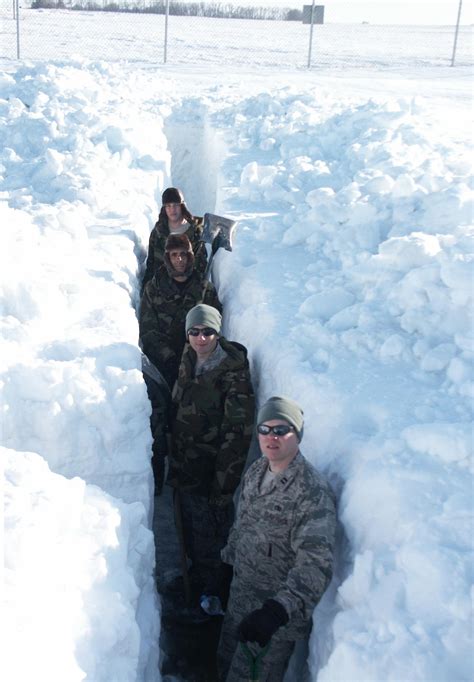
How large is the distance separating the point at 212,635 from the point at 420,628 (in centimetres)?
204

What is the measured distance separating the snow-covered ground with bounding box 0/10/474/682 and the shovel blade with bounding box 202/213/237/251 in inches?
4.7

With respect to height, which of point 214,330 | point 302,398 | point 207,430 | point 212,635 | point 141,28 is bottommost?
point 212,635

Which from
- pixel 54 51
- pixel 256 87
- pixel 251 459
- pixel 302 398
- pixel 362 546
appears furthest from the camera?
pixel 54 51

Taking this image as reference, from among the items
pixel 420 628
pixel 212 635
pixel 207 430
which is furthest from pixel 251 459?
pixel 420 628

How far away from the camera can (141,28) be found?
23.1 meters

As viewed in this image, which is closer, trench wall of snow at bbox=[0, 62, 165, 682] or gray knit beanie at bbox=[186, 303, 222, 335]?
trench wall of snow at bbox=[0, 62, 165, 682]

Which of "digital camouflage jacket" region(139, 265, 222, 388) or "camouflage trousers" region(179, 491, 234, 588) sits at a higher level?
"digital camouflage jacket" region(139, 265, 222, 388)

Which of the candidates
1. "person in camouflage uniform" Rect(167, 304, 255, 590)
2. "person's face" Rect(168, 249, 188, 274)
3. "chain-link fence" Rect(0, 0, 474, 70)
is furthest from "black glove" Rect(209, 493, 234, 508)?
"chain-link fence" Rect(0, 0, 474, 70)

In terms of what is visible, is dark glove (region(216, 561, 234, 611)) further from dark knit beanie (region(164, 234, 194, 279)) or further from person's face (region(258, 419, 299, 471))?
dark knit beanie (region(164, 234, 194, 279))

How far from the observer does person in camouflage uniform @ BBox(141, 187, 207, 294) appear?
566 centimetres

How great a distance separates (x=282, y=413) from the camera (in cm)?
303

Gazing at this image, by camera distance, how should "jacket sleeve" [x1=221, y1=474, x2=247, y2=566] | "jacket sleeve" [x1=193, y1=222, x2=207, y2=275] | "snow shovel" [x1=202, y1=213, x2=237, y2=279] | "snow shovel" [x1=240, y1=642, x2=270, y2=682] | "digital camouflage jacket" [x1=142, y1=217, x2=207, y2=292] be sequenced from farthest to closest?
"snow shovel" [x1=202, y1=213, x2=237, y2=279] → "digital camouflage jacket" [x1=142, y1=217, x2=207, y2=292] → "jacket sleeve" [x1=193, y1=222, x2=207, y2=275] → "jacket sleeve" [x1=221, y1=474, x2=247, y2=566] → "snow shovel" [x1=240, y1=642, x2=270, y2=682]

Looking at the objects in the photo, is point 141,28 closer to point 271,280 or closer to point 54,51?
point 54,51

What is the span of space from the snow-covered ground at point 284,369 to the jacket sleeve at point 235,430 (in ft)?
0.90
